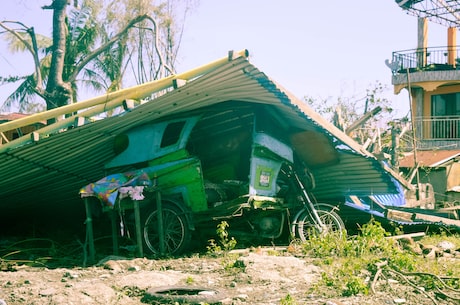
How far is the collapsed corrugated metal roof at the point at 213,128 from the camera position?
8.07m

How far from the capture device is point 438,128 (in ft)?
92.1

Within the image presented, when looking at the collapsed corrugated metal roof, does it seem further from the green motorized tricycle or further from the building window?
the building window

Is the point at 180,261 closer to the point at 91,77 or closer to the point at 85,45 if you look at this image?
the point at 85,45

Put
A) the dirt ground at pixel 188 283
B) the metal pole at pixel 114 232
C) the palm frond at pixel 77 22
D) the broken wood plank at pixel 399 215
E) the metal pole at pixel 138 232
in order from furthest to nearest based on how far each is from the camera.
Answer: the palm frond at pixel 77 22 → the broken wood plank at pixel 399 215 → the metal pole at pixel 114 232 → the metal pole at pixel 138 232 → the dirt ground at pixel 188 283

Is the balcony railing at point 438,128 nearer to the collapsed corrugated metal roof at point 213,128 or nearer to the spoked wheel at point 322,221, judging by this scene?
the collapsed corrugated metal roof at point 213,128

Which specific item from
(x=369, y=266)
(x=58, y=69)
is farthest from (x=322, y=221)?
(x=58, y=69)

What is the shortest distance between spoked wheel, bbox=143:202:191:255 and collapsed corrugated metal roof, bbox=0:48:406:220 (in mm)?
1344

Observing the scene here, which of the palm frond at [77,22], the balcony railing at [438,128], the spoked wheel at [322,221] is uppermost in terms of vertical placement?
the palm frond at [77,22]

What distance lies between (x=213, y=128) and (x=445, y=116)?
66.3ft

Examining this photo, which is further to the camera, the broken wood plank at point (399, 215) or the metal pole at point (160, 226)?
the broken wood plank at point (399, 215)

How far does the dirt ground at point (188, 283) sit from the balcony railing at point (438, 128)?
21586 mm

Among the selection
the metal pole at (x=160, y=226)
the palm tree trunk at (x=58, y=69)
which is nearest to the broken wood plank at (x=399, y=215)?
the metal pole at (x=160, y=226)

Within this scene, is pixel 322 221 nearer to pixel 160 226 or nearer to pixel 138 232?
pixel 160 226

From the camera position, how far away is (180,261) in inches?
312
